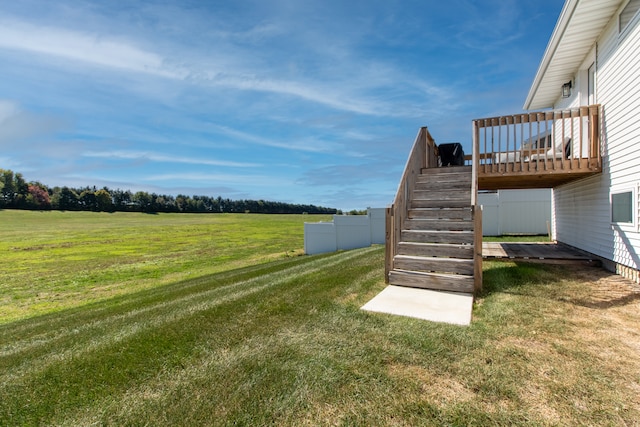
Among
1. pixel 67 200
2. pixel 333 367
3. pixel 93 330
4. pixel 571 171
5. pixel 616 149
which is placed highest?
pixel 67 200

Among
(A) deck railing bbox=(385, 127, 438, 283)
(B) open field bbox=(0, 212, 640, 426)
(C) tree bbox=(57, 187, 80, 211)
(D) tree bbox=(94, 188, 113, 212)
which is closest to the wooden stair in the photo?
(A) deck railing bbox=(385, 127, 438, 283)

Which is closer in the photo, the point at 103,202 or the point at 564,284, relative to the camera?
the point at 564,284

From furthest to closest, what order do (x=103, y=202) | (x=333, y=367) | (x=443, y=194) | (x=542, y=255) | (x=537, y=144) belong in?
1. (x=103, y=202)
2. (x=542, y=255)
3. (x=443, y=194)
4. (x=537, y=144)
5. (x=333, y=367)

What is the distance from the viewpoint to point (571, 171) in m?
6.23

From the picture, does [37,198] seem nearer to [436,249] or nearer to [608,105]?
[436,249]

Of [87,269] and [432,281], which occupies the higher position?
[432,281]

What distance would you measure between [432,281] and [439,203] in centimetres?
229

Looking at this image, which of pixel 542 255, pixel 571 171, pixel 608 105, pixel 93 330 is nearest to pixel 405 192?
pixel 571 171

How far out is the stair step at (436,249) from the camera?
5.22m

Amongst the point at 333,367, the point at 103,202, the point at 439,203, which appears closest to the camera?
the point at 333,367

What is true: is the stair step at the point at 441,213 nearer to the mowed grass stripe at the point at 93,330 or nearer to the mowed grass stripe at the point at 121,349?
the mowed grass stripe at the point at 121,349

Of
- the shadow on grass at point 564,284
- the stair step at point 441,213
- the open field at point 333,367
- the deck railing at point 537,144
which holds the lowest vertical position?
the open field at point 333,367

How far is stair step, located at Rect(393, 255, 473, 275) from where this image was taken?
4898 millimetres

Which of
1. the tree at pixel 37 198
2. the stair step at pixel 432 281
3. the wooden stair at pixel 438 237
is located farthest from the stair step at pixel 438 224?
the tree at pixel 37 198
